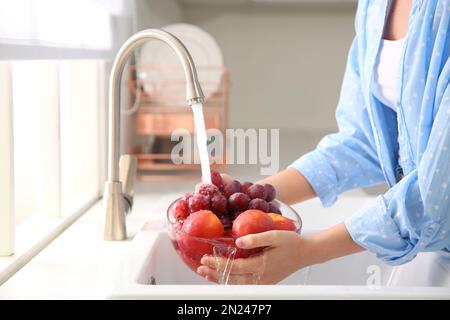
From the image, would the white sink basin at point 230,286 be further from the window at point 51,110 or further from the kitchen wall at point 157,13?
the kitchen wall at point 157,13

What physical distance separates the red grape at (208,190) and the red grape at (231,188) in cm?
2

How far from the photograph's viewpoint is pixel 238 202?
0.72 meters

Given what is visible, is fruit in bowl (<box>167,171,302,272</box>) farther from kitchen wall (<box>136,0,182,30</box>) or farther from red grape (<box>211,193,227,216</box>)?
kitchen wall (<box>136,0,182,30</box>)

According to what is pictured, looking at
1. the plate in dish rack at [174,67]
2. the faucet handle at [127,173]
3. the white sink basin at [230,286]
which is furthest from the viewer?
the plate in dish rack at [174,67]

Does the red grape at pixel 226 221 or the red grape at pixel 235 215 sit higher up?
the red grape at pixel 235 215

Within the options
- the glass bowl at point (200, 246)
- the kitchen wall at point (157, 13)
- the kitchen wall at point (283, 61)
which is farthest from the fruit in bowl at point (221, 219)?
the kitchen wall at point (283, 61)

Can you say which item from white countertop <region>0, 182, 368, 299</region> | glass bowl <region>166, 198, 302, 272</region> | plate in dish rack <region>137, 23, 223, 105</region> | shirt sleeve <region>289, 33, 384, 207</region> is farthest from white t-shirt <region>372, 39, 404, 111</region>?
plate in dish rack <region>137, 23, 223, 105</region>

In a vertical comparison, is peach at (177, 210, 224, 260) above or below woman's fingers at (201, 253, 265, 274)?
above

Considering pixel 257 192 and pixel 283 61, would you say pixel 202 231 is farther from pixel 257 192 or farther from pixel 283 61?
pixel 283 61

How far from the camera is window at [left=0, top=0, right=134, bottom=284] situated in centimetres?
81

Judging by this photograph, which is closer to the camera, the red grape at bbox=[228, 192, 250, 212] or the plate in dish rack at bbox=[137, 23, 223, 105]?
the red grape at bbox=[228, 192, 250, 212]

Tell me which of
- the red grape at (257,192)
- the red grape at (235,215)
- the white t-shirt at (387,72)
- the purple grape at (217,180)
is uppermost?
the white t-shirt at (387,72)

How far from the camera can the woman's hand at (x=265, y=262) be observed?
0.66m

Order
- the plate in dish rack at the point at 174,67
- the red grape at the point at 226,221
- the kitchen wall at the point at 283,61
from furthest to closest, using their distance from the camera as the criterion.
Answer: the kitchen wall at the point at 283,61 < the plate in dish rack at the point at 174,67 < the red grape at the point at 226,221
